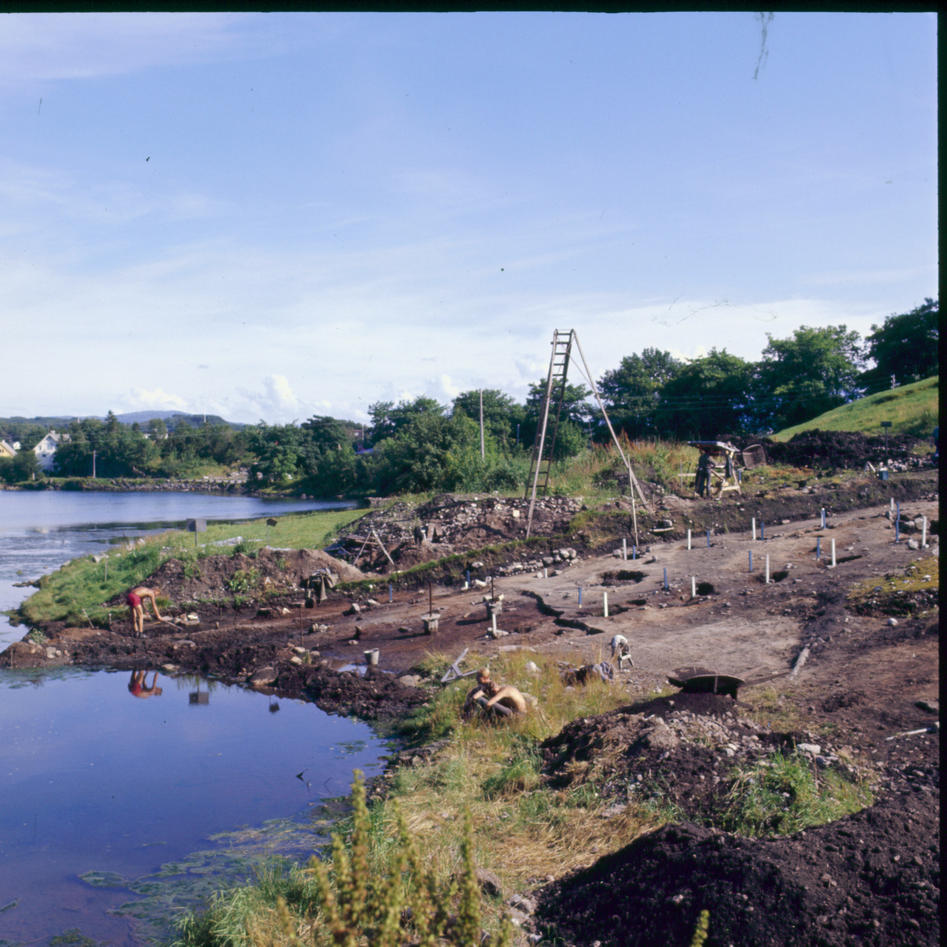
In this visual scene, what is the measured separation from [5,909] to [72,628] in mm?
12153

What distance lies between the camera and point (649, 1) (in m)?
1.45

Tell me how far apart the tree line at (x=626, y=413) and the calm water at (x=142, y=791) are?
55.5ft

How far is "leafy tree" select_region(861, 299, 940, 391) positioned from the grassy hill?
953 millimetres

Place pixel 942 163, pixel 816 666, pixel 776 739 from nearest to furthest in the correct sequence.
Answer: pixel 942 163 < pixel 776 739 < pixel 816 666

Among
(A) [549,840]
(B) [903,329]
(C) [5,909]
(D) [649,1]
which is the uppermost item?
(B) [903,329]

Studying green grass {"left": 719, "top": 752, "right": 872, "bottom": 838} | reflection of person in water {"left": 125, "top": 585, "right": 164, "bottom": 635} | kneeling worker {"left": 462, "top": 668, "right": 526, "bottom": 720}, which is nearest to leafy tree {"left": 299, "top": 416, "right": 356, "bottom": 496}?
reflection of person in water {"left": 125, "top": 585, "right": 164, "bottom": 635}

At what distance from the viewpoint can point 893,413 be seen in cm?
3077

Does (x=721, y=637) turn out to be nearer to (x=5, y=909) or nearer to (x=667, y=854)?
(x=667, y=854)

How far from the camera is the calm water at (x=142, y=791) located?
269 inches

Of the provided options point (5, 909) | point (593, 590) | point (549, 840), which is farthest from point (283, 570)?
point (549, 840)

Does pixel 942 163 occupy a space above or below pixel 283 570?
above

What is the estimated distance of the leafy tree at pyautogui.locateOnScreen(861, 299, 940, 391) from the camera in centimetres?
3216

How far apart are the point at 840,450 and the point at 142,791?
2603 centimetres

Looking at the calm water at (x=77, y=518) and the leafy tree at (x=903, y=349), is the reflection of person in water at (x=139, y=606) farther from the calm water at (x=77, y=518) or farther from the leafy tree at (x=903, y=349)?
the leafy tree at (x=903, y=349)
